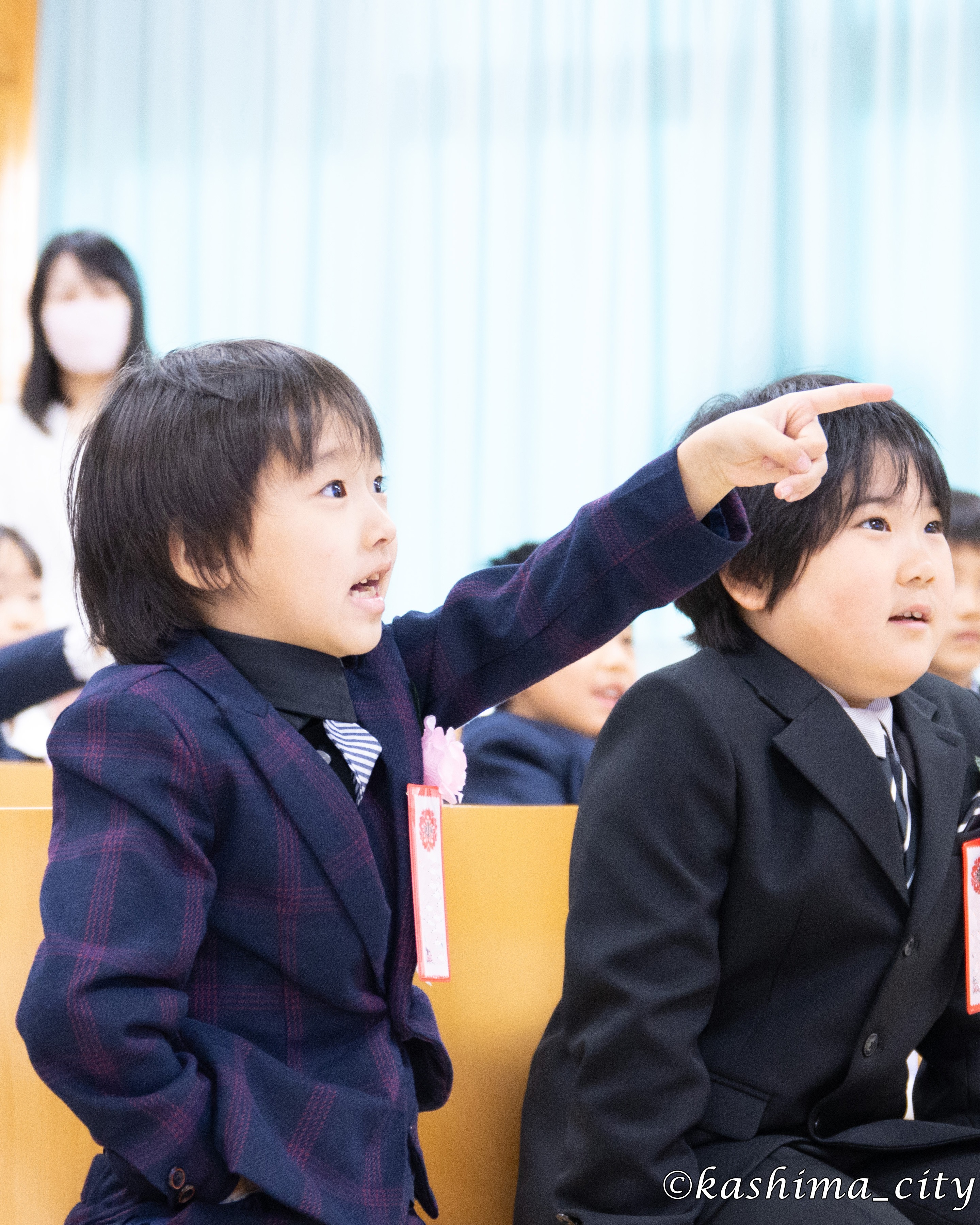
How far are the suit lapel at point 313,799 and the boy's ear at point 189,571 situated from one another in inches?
2.6

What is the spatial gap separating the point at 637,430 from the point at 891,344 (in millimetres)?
739

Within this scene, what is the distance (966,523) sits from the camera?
2.50 m

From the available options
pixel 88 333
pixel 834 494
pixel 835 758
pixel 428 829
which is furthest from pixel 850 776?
pixel 88 333

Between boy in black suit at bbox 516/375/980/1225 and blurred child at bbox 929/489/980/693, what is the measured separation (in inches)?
57.7

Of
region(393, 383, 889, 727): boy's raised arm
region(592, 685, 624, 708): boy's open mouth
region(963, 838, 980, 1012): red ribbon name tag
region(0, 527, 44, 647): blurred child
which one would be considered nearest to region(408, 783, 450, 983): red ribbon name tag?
region(393, 383, 889, 727): boy's raised arm

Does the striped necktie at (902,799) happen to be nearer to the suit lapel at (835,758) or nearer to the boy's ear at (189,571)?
the suit lapel at (835,758)

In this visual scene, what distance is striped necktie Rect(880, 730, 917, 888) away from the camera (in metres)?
1.05

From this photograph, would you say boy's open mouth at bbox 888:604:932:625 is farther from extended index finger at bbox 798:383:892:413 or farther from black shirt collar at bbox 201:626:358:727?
black shirt collar at bbox 201:626:358:727

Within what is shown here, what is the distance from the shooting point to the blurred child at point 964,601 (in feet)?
8.14

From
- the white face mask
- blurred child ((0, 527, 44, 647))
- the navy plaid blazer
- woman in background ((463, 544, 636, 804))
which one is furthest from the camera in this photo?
blurred child ((0, 527, 44, 647))

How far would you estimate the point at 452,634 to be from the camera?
1.05 meters

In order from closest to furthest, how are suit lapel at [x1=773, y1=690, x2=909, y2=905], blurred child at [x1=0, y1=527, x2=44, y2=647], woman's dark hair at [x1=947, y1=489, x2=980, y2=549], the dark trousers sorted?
the dark trousers < suit lapel at [x1=773, y1=690, x2=909, y2=905] < woman's dark hair at [x1=947, y1=489, x2=980, y2=549] < blurred child at [x1=0, y1=527, x2=44, y2=647]

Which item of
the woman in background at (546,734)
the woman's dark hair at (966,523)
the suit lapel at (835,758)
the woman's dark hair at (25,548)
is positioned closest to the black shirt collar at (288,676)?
the suit lapel at (835,758)

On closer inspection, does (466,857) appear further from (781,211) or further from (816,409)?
(781,211)
